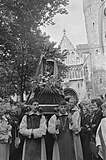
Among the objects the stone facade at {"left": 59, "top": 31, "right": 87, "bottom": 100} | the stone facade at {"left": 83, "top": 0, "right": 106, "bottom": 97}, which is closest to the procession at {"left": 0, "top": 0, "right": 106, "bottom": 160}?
the stone facade at {"left": 83, "top": 0, "right": 106, "bottom": 97}

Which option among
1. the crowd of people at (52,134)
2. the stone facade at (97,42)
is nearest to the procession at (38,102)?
the crowd of people at (52,134)

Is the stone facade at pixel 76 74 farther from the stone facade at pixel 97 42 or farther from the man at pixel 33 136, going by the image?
the man at pixel 33 136

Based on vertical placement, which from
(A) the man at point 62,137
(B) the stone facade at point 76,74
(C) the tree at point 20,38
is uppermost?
(B) the stone facade at point 76,74

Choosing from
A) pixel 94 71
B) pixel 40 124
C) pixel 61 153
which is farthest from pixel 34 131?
pixel 94 71

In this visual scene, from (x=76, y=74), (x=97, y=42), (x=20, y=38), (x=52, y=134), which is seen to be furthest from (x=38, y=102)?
(x=76, y=74)

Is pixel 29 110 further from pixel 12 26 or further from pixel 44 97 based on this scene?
pixel 12 26

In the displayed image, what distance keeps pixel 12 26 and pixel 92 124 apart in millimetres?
8568

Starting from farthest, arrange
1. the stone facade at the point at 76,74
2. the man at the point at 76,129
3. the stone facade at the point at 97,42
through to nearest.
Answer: the stone facade at the point at 76,74
the stone facade at the point at 97,42
the man at the point at 76,129

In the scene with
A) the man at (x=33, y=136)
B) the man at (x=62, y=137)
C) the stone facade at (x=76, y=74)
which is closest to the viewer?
the man at (x=33, y=136)

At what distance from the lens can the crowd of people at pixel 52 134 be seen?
4.80 metres

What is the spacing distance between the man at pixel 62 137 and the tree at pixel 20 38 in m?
4.76

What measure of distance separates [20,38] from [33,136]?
926 centimetres

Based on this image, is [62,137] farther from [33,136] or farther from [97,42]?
[97,42]

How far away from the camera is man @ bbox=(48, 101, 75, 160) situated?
4.89 metres
